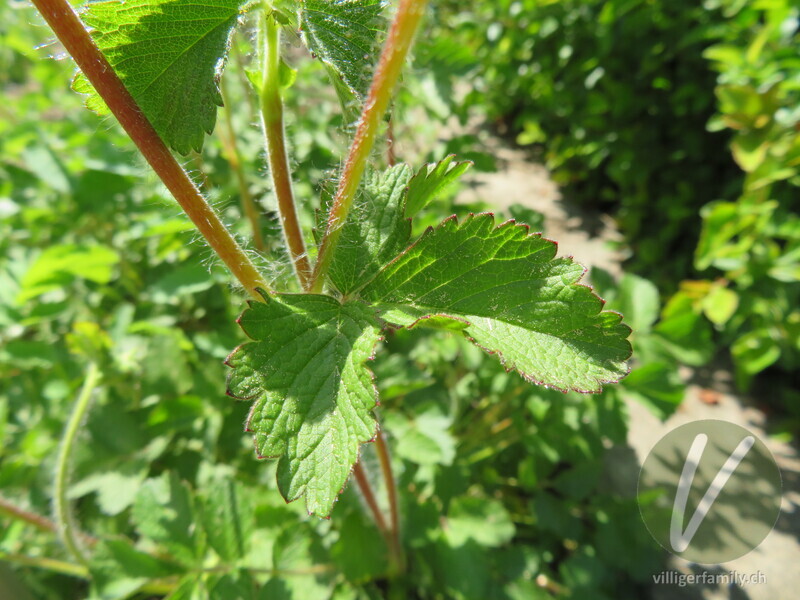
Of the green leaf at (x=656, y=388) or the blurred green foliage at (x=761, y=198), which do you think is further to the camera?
the blurred green foliage at (x=761, y=198)

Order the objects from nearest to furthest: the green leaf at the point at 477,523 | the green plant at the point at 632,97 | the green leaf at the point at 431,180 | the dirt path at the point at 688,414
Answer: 1. the green leaf at the point at 431,180
2. the green leaf at the point at 477,523
3. the dirt path at the point at 688,414
4. the green plant at the point at 632,97

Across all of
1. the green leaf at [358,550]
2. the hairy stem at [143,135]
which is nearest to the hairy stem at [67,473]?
the green leaf at [358,550]

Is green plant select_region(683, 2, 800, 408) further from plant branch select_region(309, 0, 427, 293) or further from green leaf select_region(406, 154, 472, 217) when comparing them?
plant branch select_region(309, 0, 427, 293)

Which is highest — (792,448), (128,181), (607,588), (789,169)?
(128,181)

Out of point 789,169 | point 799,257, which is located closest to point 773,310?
point 799,257

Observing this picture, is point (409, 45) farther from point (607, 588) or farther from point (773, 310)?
point (773, 310)

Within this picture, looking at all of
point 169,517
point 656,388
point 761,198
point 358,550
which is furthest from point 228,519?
point 761,198

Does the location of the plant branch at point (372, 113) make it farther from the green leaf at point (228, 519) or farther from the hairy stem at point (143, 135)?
the green leaf at point (228, 519)
